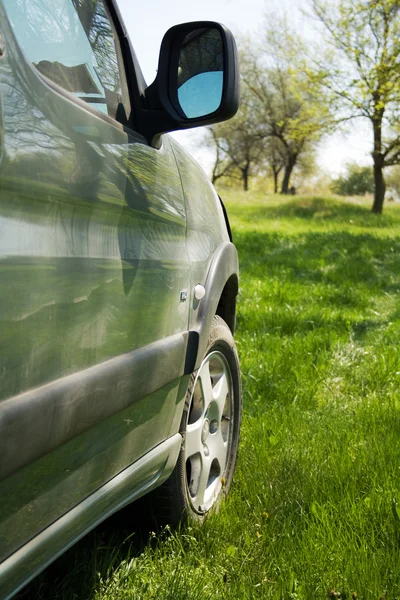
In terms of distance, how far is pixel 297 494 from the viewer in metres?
2.88

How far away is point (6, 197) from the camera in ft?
4.30

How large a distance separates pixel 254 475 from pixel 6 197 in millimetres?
2129

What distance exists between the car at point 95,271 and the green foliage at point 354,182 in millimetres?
52055

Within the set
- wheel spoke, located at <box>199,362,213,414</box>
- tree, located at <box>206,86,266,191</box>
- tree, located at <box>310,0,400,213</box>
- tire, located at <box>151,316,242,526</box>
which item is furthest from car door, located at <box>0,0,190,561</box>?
tree, located at <box>206,86,266,191</box>

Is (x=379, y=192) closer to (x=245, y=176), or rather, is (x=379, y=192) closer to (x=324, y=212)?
(x=324, y=212)

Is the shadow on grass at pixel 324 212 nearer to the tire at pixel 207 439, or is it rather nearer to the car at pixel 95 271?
the tire at pixel 207 439

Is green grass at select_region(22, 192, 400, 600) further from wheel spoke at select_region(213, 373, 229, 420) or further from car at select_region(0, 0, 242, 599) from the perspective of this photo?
wheel spoke at select_region(213, 373, 229, 420)

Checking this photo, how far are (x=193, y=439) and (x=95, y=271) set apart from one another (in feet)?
3.86

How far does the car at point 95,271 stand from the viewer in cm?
137

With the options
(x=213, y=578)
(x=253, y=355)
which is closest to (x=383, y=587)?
(x=213, y=578)

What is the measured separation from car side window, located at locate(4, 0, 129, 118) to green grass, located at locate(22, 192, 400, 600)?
1.53 m

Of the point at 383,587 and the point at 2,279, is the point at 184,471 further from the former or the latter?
the point at 2,279

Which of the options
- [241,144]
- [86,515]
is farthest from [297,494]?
[241,144]

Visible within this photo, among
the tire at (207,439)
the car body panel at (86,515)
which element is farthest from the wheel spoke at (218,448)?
the car body panel at (86,515)
